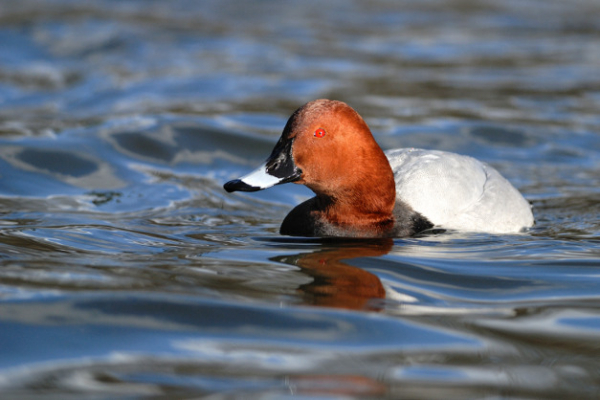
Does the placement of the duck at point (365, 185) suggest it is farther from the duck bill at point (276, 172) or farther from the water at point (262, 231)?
the water at point (262, 231)

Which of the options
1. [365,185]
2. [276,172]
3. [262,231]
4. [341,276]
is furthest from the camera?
[262,231]

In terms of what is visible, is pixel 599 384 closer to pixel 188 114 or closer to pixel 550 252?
pixel 550 252

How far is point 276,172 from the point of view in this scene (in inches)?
206

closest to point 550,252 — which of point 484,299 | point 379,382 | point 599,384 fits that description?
point 484,299

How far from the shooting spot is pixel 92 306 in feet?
12.9

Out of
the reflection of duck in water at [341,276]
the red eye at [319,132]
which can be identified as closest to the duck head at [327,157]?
the red eye at [319,132]

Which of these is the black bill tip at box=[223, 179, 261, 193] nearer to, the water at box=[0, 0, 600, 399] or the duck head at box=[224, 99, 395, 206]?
the duck head at box=[224, 99, 395, 206]

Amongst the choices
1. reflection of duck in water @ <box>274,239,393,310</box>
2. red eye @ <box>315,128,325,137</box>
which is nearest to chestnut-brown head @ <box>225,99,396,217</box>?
red eye @ <box>315,128,325,137</box>

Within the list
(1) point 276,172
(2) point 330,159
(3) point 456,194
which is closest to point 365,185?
(2) point 330,159

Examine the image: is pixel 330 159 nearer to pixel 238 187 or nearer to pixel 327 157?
pixel 327 157

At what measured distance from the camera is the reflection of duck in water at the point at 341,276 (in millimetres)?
4203

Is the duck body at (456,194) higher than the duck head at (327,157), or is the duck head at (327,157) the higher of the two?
the duck head at (327,157)

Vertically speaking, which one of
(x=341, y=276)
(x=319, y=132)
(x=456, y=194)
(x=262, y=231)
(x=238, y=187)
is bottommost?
(x=341, y=276)

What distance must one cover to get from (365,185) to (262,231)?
0.92 metres
